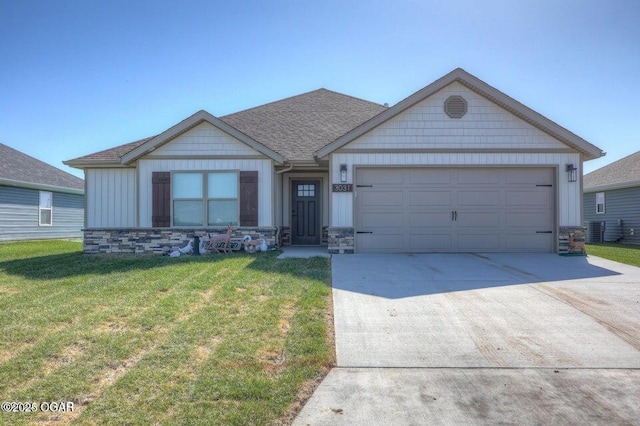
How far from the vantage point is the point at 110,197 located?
11.4m

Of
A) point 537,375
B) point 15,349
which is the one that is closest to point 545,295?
point 537,375

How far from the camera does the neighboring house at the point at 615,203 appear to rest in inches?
655

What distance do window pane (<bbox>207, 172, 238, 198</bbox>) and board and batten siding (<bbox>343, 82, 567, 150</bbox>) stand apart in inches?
133

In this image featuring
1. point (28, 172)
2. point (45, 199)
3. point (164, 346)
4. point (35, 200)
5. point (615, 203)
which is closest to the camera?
point (164, 346)

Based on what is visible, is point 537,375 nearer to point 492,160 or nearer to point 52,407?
point 52,407

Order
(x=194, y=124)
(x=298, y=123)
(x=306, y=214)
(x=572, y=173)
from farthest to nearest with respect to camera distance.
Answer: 1. (x=298, y=123)
2. (x=306, y=214)
3. (x=194, y=124)
4. (x=572, y=173)

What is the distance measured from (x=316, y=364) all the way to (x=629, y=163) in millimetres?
22336

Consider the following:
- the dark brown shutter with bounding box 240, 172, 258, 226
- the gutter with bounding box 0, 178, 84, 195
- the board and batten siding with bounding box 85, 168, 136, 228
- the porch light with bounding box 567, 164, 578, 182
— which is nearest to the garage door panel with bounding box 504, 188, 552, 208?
the porch light with bounding box 567, 164, 578, 182

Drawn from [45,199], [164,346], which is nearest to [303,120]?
[164,346]

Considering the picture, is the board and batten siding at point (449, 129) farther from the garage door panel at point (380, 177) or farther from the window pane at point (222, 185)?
the window pane at point (222, 185)

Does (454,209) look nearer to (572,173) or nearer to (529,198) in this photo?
(529,198)

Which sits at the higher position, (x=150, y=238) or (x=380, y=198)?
(x=380, y=198)

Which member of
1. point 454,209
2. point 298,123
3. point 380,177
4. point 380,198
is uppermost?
point 298,123

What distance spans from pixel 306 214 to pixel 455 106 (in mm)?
5462
